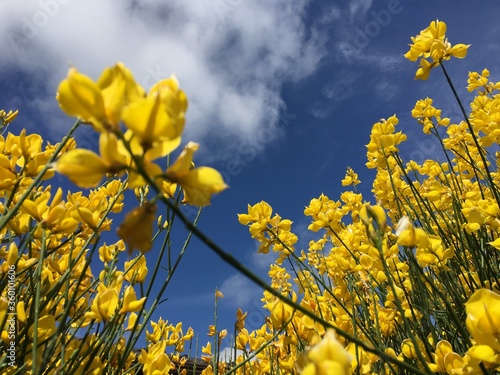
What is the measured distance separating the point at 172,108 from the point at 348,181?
132 inches

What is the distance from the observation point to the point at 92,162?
440 millimetres

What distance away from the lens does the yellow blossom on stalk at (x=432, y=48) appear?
1.49m

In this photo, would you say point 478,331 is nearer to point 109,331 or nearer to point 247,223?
point 109,331

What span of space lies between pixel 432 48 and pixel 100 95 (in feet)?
4.94

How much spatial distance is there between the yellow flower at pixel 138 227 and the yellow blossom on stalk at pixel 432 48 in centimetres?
153

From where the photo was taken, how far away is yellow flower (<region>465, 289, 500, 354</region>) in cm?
59

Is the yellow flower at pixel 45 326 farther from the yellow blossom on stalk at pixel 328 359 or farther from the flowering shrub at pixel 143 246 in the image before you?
the yellow blossom on stalk at pixel 328 359

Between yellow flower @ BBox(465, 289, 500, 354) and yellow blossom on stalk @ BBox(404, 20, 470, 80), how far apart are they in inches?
48.4

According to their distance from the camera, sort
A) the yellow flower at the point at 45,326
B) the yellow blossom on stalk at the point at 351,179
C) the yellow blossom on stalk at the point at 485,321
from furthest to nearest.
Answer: the yellow blossom on stalk at the point at 351,179 < the yellow flower at the point at 45,326 < the yellow blossom on stalk at the point at 485,321

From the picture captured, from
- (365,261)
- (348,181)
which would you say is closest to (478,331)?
(365,261)

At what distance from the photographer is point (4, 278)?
→ 110 centimetres

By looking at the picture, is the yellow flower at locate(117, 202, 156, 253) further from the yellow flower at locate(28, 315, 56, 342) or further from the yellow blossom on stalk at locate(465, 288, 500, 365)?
the yellow flower at locate(28, 315, 56, 342)

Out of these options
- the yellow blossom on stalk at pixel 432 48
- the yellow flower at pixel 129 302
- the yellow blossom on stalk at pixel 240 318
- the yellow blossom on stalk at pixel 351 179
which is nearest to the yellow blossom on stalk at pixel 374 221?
the yellow flower at pixel 129 302

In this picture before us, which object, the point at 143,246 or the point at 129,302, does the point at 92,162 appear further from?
the point at 129,302
